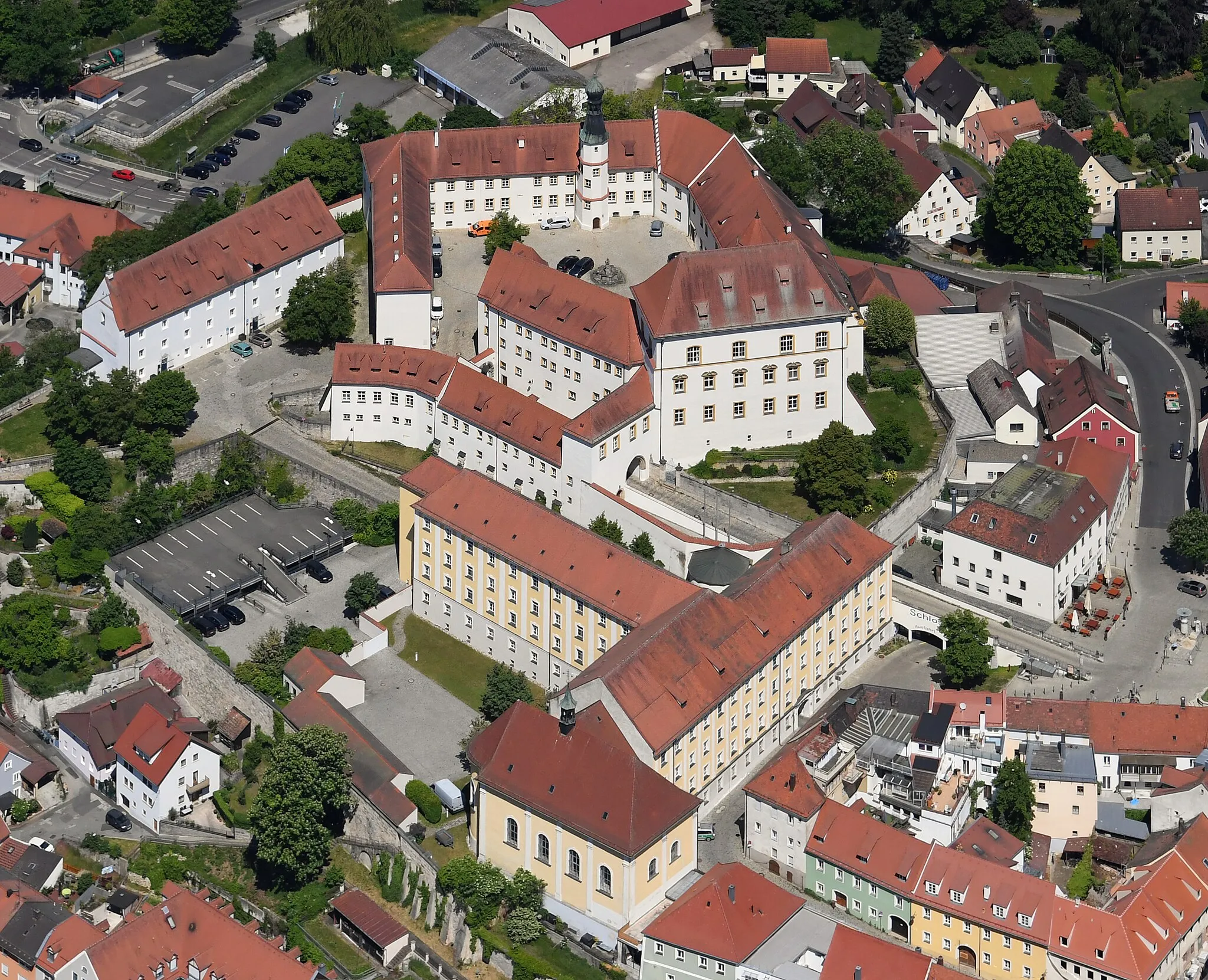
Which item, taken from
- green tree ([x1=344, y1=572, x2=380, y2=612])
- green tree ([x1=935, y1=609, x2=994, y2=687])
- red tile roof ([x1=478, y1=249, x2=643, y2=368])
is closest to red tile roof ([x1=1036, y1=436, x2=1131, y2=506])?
green tree ([x1=935, y1=609, x2=994, y2=687])

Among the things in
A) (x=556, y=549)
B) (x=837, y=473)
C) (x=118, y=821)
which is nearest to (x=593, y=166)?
(x=837, y=473)

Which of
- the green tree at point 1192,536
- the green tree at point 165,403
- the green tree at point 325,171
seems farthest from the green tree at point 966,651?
the green tree at point 325,171

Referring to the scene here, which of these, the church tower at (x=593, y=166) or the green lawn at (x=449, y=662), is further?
the church tower at (x=593, y=166)

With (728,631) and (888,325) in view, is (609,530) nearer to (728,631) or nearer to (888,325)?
(728,631)

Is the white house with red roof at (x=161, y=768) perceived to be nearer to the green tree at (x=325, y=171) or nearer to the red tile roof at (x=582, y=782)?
the red tile roof at (x=582, y=782)

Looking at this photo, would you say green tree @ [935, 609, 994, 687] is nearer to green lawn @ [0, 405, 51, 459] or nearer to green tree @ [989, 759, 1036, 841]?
green tree @ [989, 759, 1036, 841]

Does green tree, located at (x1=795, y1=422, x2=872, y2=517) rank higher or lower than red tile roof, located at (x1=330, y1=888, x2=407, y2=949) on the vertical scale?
higher

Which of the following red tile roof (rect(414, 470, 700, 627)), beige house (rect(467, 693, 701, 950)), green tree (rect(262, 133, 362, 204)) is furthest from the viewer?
green tree (rect(262, 133, 362, 204))

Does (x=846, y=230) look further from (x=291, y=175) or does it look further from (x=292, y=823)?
(x=292, y=823)
